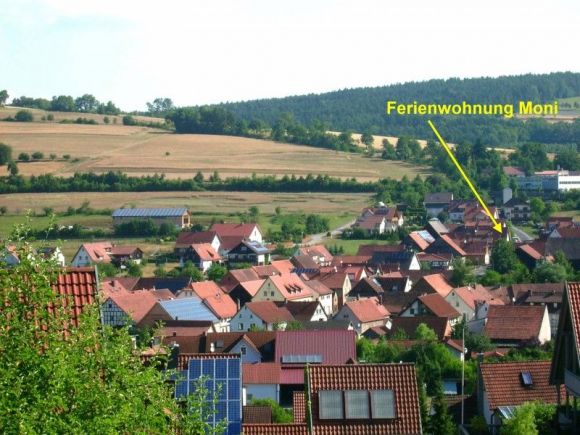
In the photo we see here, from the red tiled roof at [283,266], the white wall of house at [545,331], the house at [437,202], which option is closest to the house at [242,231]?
the red tiled roof at [283,266]

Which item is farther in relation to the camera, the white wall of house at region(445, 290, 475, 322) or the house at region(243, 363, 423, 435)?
the white wall of house at region(445, 290, 475, 322)

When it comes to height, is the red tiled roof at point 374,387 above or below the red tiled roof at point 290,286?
above

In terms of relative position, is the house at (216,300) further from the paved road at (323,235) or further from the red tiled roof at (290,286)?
the paved road at (323,235)

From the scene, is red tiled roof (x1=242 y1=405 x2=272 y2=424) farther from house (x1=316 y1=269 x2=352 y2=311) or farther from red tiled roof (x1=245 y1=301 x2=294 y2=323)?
house (x1=316 y1=269 x2=352 y2=311)

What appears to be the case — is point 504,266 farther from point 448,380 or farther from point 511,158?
point 511,158

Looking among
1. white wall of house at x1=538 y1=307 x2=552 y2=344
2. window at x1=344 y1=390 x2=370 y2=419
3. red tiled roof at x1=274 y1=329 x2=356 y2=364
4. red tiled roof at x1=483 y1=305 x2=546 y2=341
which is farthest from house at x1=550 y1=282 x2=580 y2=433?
white wall of house at x1=538 y1=307 x2=552 y2=344

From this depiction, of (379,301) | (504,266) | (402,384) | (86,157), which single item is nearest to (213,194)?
(86,157)
